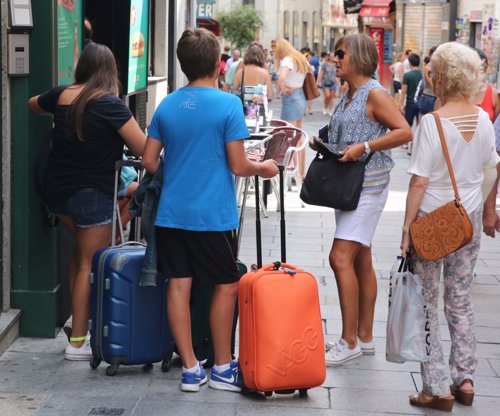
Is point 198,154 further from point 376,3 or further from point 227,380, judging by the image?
point 376,3

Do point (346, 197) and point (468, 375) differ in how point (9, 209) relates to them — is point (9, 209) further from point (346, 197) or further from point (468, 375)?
point (468, 375)

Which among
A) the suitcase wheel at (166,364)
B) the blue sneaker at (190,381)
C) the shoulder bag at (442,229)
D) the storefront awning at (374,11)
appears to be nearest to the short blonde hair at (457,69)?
the shoulder bag at (442,229)

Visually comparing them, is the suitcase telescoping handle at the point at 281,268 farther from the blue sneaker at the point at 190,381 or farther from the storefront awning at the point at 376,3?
the storefront awning at the point at 376,3

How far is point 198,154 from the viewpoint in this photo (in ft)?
17.8

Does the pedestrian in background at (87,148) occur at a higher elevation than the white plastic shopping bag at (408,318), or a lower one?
higher

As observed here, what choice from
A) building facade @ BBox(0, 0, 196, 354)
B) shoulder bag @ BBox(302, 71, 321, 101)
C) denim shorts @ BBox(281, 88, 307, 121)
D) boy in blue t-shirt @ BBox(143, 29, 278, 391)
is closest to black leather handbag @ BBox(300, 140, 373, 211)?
boy in blue t-shirt @ BBox(143, 29, 278, 391)

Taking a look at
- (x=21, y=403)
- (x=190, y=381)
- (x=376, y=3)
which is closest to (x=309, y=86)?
(x=190, y=381)

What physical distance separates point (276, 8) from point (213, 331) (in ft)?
265

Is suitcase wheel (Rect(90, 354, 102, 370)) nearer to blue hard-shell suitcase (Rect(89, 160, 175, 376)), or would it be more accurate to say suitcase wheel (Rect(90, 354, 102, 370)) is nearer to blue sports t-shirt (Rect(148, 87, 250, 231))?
blue hard-shell suitcase (Rect(89, 160, 175, 376))

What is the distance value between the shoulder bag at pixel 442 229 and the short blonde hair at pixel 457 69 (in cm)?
16

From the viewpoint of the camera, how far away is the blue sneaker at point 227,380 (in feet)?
18.6

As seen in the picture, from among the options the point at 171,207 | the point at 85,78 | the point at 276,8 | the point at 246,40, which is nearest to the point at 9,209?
the point at 85,78

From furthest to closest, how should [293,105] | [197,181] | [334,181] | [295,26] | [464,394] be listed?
[295,26]
[293,105]
[334,181]
[464,394]
[197,181]

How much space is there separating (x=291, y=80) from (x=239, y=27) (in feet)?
159
